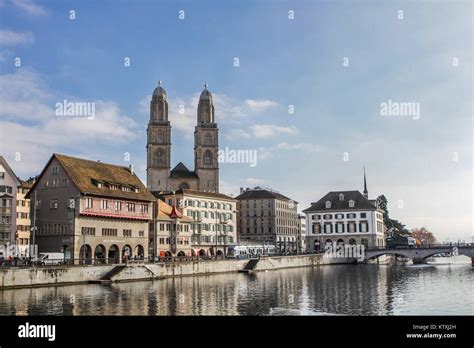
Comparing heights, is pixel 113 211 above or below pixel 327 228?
above

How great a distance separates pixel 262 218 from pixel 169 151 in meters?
33.7

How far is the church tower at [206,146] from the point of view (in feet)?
525

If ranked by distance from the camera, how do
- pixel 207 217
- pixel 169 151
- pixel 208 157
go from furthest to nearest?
1. pixel 208 157
2. pixel 169 151
3. pixel 207 217

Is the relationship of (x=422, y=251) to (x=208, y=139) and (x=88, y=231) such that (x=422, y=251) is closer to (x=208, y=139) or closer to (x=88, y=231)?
(x=208, y=139)

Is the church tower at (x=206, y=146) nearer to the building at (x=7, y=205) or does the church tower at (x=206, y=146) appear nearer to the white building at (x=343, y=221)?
the white building at (x=343, y=221)

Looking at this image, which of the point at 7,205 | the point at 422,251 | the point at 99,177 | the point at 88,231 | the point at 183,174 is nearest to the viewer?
the point at 88,231

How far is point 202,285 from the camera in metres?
60.1

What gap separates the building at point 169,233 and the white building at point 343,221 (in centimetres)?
4440

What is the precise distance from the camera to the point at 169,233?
93.5 m

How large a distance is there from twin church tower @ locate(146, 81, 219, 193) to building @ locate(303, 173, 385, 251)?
35.6 m

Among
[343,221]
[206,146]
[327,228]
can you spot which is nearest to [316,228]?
[327,228]
